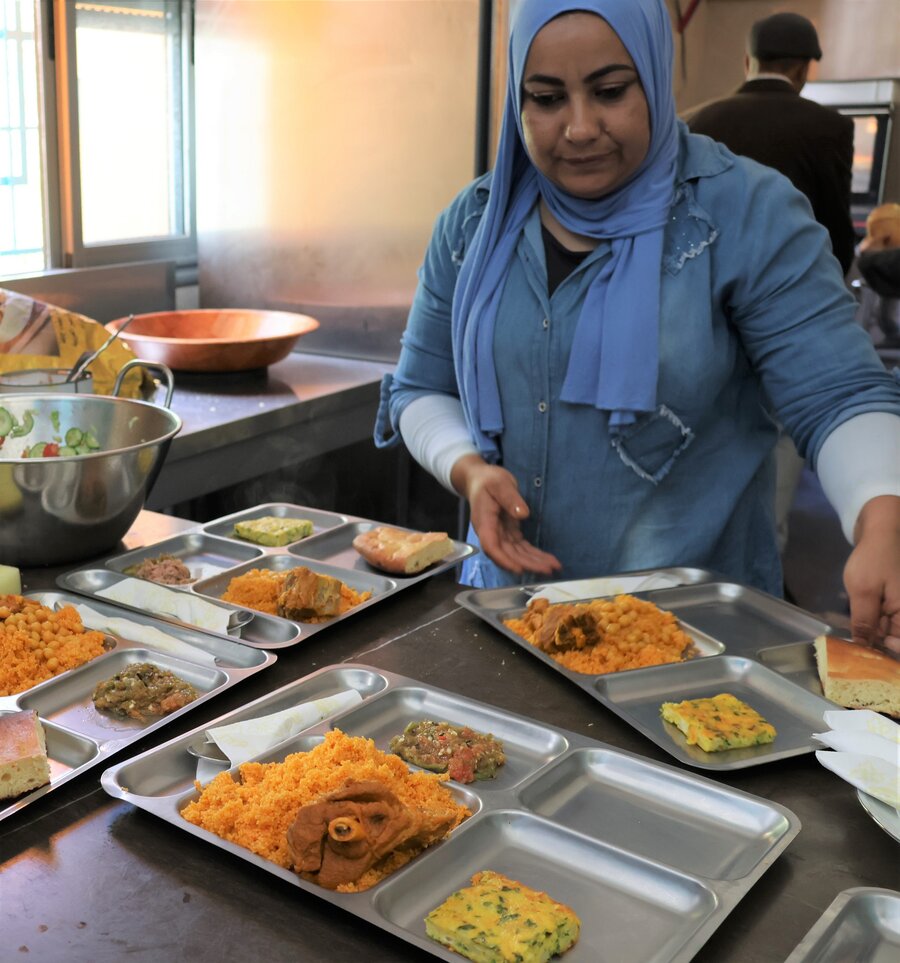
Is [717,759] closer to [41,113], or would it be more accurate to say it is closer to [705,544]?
[705,544]

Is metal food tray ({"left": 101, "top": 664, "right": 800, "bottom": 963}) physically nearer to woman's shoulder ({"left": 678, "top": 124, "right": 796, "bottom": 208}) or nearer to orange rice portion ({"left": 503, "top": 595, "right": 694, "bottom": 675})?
orange rice portion ({"left": 503, "top": 595, "right": 694, "bottom": 675})

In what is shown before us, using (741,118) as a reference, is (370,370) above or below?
below

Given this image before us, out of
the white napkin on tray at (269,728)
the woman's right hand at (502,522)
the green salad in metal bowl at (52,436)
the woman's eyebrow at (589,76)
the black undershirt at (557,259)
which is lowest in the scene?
the white napkin on tray at (269,728)

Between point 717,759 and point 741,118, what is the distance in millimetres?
2271

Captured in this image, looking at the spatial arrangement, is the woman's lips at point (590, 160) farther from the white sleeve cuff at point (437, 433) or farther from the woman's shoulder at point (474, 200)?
the white sleeve cuff at point (437, 433)

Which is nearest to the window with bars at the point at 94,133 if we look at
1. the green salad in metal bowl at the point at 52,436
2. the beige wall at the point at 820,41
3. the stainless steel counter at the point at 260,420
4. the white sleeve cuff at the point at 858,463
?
the stainless steel counter at the point at 260,420

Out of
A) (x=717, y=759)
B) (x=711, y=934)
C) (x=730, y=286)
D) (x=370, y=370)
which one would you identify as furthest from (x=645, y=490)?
(x=370, y=370)

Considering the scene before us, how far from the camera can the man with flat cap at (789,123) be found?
2.93 m

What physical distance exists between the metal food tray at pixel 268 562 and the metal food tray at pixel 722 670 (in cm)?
15

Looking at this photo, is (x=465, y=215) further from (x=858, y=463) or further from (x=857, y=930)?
(x=857, y=930)

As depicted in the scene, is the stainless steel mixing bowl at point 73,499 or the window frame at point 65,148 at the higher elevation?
the window frame at point 65,148

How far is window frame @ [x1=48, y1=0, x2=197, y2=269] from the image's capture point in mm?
3008

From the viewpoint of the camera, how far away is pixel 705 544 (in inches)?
67.6

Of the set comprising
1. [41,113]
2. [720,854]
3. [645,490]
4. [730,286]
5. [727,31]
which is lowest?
[720,854]
